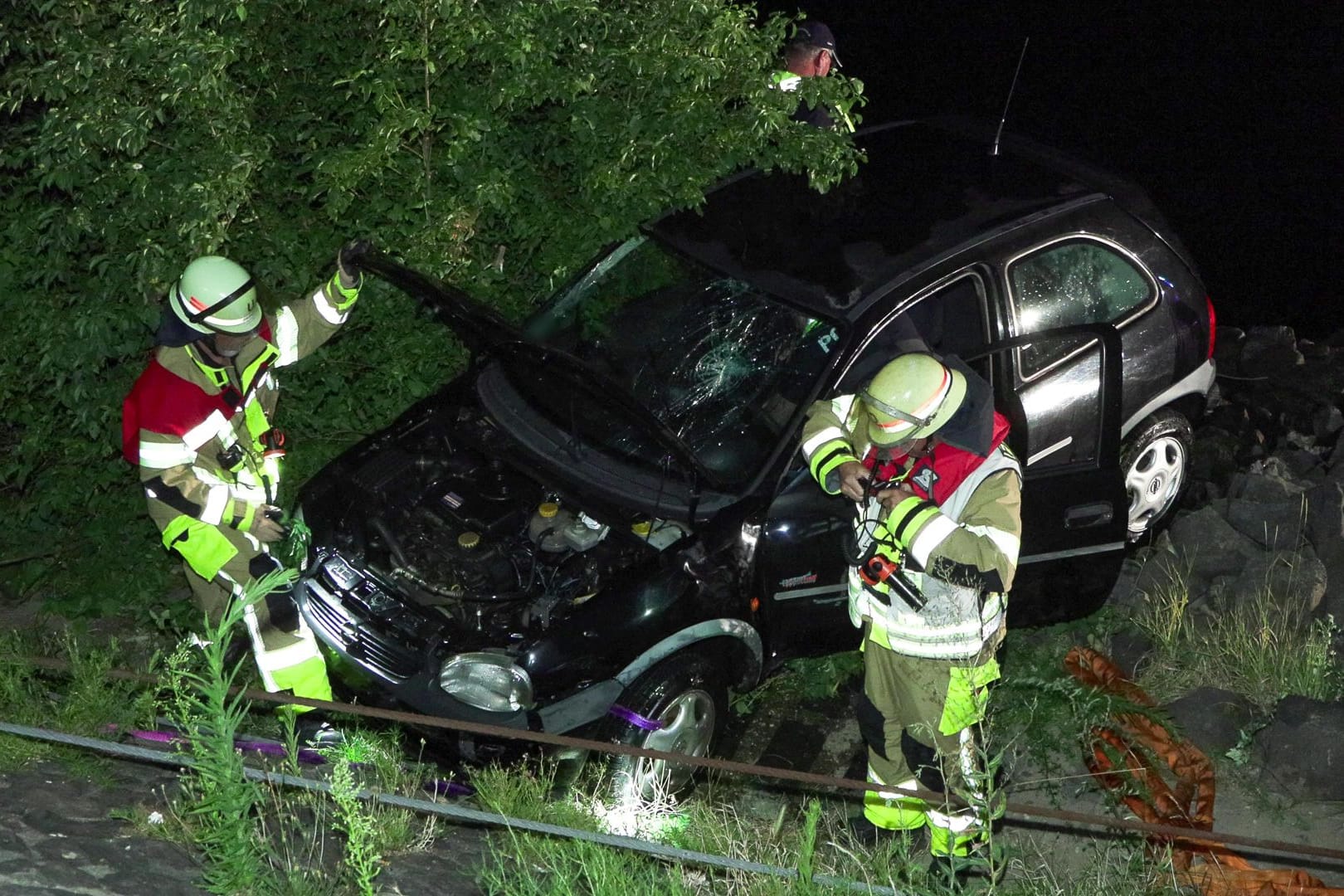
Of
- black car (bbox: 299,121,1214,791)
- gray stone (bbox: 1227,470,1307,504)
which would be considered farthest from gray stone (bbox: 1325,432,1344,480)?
black car (bbox: 299,121,1214,791)

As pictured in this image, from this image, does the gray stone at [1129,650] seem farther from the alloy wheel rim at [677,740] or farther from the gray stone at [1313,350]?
the gray stone at [1313,350]

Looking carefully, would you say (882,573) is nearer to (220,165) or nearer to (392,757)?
(392,757)

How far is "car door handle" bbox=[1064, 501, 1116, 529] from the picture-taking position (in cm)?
559

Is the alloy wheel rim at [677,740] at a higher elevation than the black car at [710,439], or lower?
lower

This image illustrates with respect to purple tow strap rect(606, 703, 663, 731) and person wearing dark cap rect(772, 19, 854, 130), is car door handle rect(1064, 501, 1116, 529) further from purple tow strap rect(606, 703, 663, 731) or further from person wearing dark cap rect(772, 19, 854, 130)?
person wearing dark cap rect(772, 19, 854, 130)

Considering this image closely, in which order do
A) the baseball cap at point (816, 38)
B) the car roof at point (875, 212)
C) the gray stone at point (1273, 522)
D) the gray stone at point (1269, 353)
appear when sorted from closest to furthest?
the car roof at point (875, 212), the gray stone at point (1273, 522), the baseball cap at point (816, 38), the gray stone at point (1269, 353)

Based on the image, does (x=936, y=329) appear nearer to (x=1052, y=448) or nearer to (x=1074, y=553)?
(x=1052, y=448)

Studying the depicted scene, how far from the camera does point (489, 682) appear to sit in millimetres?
4758

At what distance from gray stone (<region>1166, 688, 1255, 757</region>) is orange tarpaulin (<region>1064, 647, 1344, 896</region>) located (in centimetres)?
12

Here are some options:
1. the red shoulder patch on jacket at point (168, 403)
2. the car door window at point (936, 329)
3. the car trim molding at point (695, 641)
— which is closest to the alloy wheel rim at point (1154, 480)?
the car door window at point (936, 329)

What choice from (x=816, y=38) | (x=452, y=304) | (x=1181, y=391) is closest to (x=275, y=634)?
(x=452, y=304)

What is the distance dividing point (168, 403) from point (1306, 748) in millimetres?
4210

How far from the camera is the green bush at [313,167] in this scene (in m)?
5.53

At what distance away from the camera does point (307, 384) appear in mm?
6344
